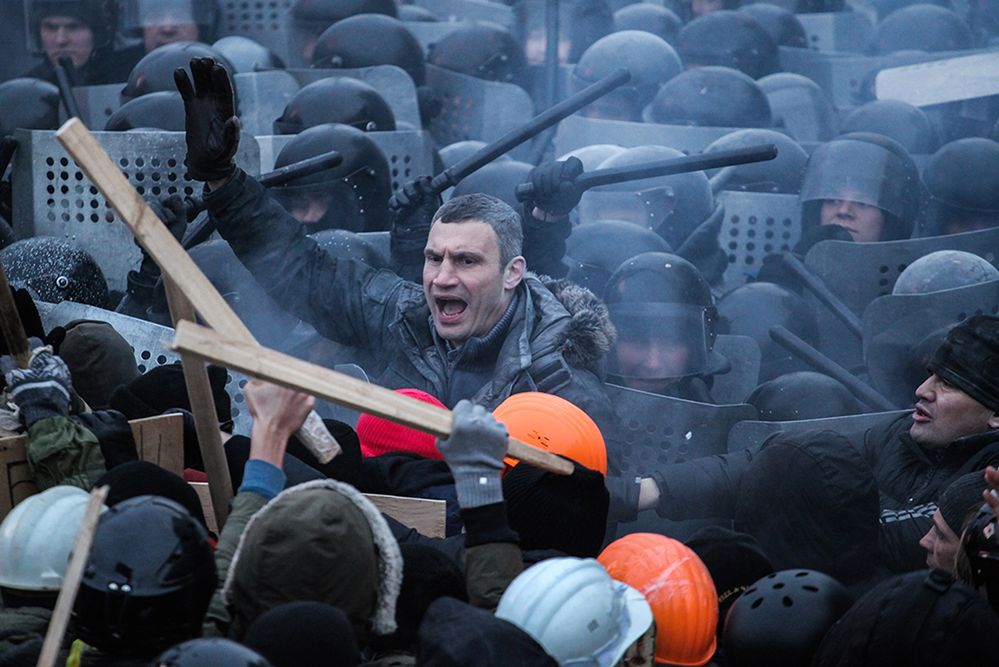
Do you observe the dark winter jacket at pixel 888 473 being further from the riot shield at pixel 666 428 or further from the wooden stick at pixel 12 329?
the wooden stick at pixel 12 329

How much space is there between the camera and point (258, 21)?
13.9 metres

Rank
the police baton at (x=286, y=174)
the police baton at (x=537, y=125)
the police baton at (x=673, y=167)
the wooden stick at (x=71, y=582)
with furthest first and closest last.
Answer: the police baton at (x=537, y=125)
the police baton at (x=286, y=174)
the police baton at (x=673, y=167)
the wooden stick at (x=71, y=582)

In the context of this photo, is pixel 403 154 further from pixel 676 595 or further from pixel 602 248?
pixel 676 595

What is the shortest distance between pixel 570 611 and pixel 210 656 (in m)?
0.97

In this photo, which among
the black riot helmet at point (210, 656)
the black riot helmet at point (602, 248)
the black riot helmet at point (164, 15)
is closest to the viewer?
the black riot helmet at point (210, 656)

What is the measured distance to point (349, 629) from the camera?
309cm

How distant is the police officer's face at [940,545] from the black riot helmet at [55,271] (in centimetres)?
411

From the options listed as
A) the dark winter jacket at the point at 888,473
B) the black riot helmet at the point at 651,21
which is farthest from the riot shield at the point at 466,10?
the dark winter jacket at the point at 888,473

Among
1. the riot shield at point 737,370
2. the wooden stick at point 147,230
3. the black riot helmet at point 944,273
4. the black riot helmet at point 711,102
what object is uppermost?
the wooden stick at point 147,230

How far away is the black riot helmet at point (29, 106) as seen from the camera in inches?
411

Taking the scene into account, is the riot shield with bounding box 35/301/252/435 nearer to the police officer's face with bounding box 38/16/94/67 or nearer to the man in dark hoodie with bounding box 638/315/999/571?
the man in dark hoodie with bounding box 638/315/999/571

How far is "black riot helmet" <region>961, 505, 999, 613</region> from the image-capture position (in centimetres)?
370

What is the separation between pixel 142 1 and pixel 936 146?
666 centimetres

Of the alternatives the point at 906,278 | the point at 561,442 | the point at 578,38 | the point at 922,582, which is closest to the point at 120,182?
the point at 561,442
